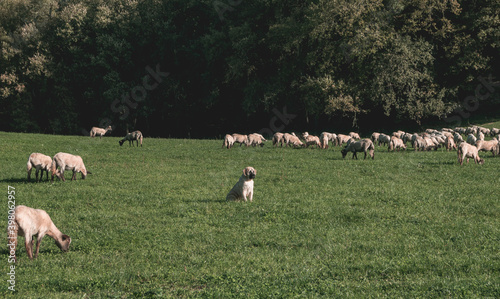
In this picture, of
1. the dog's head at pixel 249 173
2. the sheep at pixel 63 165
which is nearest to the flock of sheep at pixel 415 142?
the dog's head at pixel 249 173

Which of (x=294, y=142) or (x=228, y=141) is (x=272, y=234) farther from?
(x=294, y=142)

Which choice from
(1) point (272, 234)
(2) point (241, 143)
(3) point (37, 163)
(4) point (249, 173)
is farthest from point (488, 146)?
(3) point (37, 163)

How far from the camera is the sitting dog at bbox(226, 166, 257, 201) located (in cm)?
1565

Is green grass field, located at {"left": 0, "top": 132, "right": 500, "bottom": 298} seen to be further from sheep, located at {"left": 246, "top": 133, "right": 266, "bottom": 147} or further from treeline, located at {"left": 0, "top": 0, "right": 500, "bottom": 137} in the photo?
treeline, located at {"left": 0, "top": 0, "right": 500, "bottom": 137}

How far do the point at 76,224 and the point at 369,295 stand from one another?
29.1 ft

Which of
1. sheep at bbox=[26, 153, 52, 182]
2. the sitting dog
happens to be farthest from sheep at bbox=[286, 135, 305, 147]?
the sitting dog

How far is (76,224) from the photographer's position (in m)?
13.4

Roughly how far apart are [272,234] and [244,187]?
3.93 metres

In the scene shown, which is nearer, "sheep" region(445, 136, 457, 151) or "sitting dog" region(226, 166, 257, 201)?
"sitting dog" region(226, 166, 257, 201)

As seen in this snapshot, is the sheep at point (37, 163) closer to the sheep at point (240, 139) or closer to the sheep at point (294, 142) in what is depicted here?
the sheep at point (240, 139)

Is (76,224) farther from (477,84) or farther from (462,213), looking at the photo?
(477,84)

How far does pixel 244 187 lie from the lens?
1600 centimetres

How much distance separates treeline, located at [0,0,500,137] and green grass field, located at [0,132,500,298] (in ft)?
81.9

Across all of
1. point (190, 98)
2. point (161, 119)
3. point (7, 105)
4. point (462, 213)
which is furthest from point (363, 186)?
point (7, 105)
